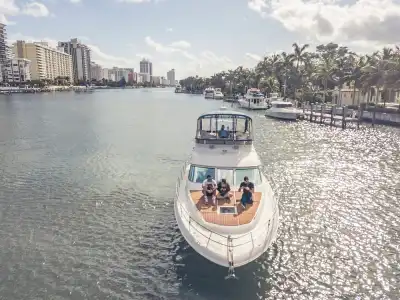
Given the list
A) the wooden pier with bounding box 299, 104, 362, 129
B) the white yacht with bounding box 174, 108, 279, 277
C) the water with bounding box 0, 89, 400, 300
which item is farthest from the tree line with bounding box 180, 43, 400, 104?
the white yacht with bounding box 174, 108, 279, 277

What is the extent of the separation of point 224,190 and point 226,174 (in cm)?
170

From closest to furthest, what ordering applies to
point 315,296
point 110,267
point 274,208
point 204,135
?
1. point 315,296
2. point 110,267
3. point 274,208
4. point 204,135

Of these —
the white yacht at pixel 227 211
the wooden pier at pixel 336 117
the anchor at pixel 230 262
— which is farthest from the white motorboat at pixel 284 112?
the anchor at pixel 230 262

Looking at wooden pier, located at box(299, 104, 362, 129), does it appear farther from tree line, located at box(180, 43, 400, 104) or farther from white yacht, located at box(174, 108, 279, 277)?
white yacht, located at box(174, 108, 279, 277)

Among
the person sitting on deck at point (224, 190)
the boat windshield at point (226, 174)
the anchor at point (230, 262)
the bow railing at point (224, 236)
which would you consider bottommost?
the anchor at point (230, 262)

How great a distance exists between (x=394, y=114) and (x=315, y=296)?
6052cm

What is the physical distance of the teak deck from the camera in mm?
16828

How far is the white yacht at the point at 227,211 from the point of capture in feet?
49.9

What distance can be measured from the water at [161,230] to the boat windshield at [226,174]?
12.4 ft

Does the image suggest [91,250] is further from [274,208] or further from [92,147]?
[92,147]

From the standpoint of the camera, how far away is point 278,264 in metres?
17.4

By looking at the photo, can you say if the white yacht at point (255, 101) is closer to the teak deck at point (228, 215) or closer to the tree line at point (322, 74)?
the tree line at point (322, 74)

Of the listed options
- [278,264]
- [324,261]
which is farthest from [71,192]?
[324,261]

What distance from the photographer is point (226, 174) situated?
67.2ft
